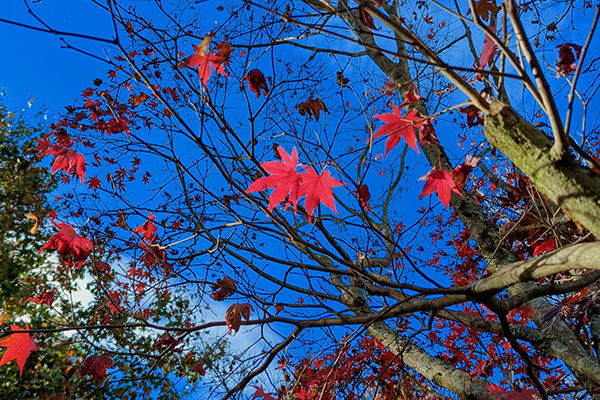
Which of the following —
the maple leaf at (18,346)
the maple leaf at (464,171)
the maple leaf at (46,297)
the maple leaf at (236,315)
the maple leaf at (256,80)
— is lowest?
the maple leaf at (236,315)

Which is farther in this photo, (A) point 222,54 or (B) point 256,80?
(B) point 256,80

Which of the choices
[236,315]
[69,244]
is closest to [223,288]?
[236,315]

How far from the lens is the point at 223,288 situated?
1.50m

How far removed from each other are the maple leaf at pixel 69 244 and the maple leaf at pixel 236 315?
832 millimetres

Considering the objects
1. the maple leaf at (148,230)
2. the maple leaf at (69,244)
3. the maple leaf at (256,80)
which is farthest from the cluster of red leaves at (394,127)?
the maple leaf at (69,244)

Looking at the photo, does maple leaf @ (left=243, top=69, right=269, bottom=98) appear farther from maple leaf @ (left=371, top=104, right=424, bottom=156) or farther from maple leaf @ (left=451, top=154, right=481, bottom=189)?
maple leaf @ (left=451, top=154, right=481, bottom=189)

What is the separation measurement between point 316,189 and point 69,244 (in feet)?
3.95

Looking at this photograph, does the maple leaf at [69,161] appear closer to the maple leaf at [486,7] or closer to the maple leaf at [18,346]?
the maple leaf at [18,346]

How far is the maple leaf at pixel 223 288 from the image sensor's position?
148 cm

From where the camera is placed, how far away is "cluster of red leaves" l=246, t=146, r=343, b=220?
1188 mm

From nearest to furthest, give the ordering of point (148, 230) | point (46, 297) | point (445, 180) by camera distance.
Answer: point (445, 180) → point (148, 230) → point (46, 297)

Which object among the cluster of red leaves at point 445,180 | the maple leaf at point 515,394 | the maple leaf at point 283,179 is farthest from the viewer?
the maple leaf at point 515,394

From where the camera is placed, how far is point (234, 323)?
1311mm

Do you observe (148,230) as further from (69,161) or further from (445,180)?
(445,180)
